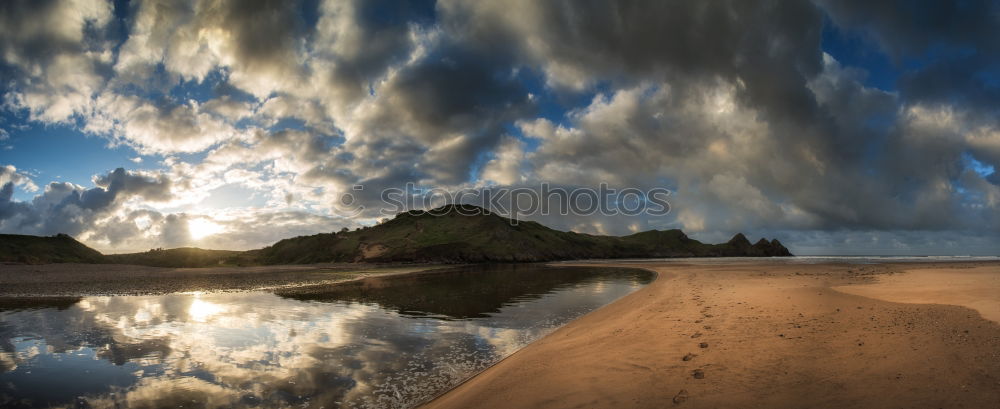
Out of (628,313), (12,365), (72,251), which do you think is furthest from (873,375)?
(72,251)

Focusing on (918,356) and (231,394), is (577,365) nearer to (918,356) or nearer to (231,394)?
(918,356)

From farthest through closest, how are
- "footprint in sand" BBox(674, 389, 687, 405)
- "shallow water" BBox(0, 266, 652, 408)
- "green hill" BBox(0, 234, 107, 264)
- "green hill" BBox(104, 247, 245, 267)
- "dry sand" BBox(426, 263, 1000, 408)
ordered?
"green hill" BBox(104, 247, 245, 267) < "green hill" BBox(0, 234, 107, 264) < "shallow water" BBox(0, 266, 652, 408) < "footprint in sand" BBox(674, 389, 687, 405) < "dry sand" BBox(426, 263, 1000, 408)

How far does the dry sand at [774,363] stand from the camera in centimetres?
740

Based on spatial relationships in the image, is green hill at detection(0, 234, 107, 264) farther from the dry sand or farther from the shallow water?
the dry sand

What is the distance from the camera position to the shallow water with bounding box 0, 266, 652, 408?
1115cm

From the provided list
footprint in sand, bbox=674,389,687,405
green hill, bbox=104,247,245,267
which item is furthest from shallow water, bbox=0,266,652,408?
green hill, bbox=104,247,245,267

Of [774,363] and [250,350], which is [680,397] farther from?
[250,350]

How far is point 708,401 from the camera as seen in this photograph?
25.2 feet

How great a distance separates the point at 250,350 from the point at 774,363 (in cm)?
1855

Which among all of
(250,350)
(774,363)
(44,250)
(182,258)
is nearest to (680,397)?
(774,363)

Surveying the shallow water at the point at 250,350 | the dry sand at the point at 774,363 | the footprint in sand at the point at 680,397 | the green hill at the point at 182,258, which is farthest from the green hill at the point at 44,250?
the footprint in sand at the point at 680,397

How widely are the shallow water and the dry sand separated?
289 cm

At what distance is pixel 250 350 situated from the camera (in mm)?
15977

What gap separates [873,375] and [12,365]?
1008 inches
